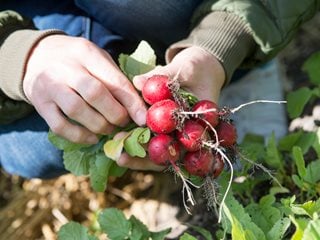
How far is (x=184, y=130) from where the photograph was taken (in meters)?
1.06

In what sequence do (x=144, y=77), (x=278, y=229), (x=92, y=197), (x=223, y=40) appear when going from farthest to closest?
A: 1. (x=92, y=197)
2. (x=223, y=40)
3. (x=144, y=77)
4. (x=278, y=229)

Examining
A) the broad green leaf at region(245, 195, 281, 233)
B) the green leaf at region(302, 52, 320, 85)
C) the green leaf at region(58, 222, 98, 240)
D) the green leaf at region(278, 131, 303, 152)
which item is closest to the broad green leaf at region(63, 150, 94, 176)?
the green leaf at region(58, 222, 98, 240)

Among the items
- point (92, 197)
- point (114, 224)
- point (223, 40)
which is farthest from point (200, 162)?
point (92, 197)

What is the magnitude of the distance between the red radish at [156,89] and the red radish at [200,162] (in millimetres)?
107

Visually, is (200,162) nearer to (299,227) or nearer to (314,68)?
(299,227)

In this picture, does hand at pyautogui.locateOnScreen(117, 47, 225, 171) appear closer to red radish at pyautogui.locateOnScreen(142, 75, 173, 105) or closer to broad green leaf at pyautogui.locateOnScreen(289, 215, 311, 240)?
red radish at pyautogui.locateOnScreen(142, 75, 173, 105)

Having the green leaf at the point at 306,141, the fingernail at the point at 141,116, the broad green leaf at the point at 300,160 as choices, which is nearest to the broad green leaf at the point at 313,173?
the broad green leaf at the point at 300,160

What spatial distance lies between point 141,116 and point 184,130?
3.6 inches

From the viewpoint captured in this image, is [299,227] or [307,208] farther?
[307,208]

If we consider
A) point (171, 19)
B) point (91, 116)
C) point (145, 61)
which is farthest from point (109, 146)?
point (171, 19)

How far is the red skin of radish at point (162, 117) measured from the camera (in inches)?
41.2

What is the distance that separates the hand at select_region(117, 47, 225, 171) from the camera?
1173mm

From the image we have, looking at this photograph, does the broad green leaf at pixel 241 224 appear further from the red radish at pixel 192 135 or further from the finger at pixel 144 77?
the finger at pixel 144 77

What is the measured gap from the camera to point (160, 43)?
1.57 m
